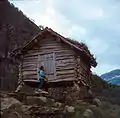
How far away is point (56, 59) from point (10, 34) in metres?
17.2

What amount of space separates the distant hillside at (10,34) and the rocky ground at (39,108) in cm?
1341

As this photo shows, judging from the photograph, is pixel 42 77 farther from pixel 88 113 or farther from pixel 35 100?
pixel 88 113

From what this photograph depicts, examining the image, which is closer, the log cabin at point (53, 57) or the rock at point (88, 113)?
the rock at point (88, 113)

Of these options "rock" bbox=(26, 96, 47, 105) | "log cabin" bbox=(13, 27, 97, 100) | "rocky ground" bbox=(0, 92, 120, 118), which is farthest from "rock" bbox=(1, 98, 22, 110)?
"log cabin" bbox=(13, 27, 97, 100)

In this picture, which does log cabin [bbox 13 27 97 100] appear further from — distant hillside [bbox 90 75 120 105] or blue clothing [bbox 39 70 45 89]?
distant hillside [bbox 90 75 120 105]

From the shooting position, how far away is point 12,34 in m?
35.3

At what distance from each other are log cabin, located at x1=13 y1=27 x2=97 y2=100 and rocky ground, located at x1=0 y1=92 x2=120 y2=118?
276cm

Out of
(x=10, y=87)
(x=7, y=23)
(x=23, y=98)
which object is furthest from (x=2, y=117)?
(x=7, y=23)

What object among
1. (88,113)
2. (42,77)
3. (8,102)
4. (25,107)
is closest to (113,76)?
(42,77)

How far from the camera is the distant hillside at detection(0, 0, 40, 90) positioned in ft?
101

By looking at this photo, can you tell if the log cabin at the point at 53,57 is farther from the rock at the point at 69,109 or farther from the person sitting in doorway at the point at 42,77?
the rock at the point at 69,109

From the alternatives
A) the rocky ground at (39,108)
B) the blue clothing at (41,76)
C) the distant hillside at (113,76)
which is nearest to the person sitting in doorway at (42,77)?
the blue clothing at (41,76)

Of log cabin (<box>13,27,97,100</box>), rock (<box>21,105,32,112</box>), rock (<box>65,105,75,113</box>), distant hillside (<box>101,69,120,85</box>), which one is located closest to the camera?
rock (<box>21,105,32,112</box>)

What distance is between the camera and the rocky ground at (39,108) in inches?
541
